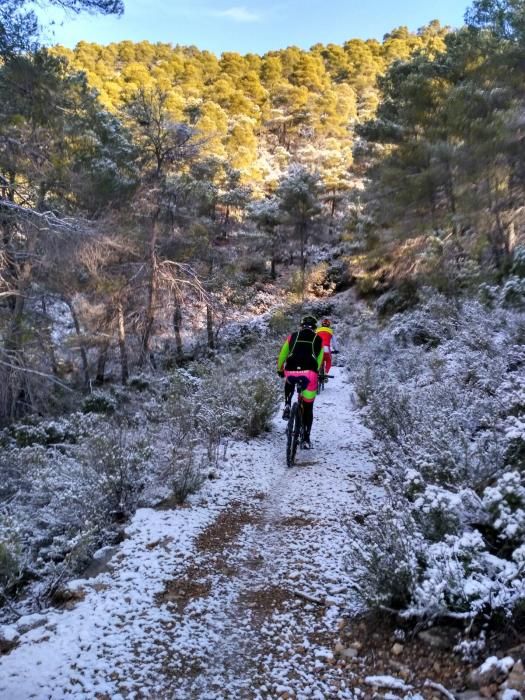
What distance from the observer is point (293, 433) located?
6.15 m

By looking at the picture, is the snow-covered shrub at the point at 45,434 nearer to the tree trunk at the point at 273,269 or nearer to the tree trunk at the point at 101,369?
the tree trunk at the point at 101,369

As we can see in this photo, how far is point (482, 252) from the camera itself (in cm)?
1452

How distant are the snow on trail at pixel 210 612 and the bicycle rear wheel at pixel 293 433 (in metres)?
0.95

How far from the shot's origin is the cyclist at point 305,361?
6.24 meters

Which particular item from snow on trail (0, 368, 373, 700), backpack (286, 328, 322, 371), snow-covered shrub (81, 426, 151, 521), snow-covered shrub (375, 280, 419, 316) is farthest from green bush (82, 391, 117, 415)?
snow-covered shrub (375, 280, 419, 316)

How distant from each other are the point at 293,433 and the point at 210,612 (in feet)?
10.6

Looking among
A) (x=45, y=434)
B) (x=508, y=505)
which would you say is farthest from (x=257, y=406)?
(x=508, y=505)

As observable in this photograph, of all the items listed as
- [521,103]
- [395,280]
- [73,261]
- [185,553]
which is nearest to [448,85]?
[521,103]

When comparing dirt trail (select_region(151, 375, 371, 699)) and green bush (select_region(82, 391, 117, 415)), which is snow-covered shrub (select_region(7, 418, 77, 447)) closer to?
green bush (select_region(82, 391, 117, 415))

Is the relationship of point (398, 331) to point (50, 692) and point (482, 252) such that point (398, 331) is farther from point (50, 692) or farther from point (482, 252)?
point (50, 692)

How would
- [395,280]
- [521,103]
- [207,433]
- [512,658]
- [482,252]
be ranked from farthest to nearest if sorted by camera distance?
[395,280] → [482,252] → [521,103] → [207,433] → [512,658]

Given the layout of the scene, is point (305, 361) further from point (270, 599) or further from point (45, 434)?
point (45, 434)

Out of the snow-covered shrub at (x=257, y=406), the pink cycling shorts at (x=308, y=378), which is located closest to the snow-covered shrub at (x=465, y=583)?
the pink cycling shorts at (x=308, y=378)

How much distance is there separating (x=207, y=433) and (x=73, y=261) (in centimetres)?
407
